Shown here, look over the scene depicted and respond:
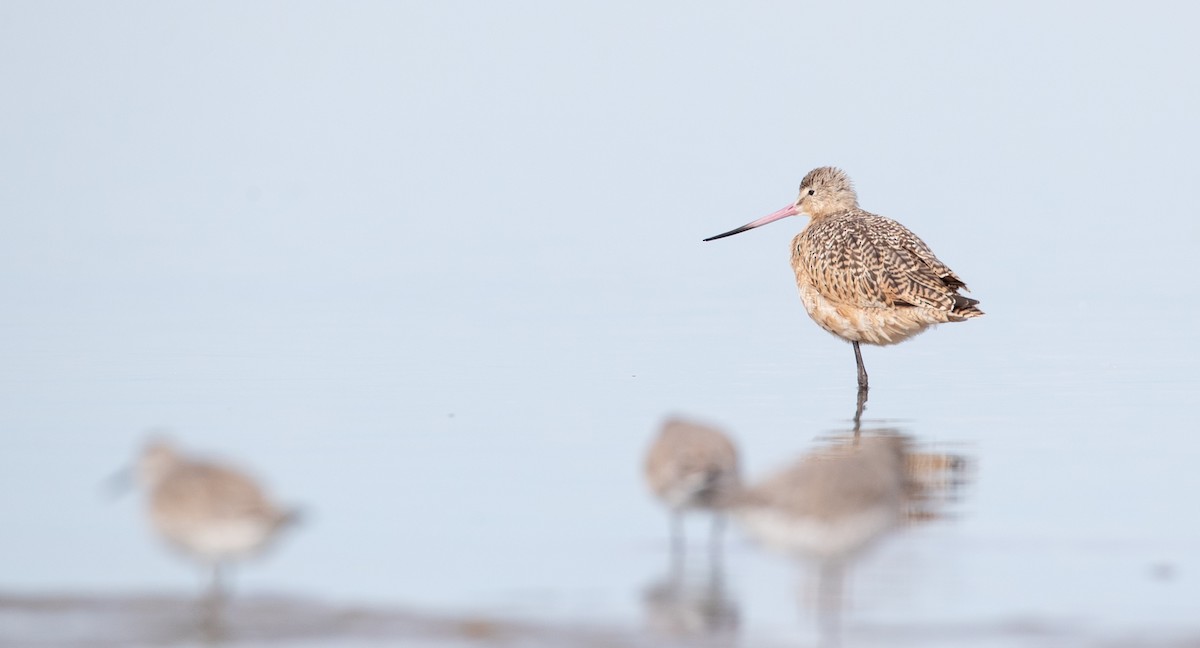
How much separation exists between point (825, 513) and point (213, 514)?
1951 millimetres

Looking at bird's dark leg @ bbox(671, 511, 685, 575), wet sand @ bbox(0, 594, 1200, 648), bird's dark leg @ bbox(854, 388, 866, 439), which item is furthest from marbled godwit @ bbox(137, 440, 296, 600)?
bird's dark leg @ bbox(854, 388, 866, 439)

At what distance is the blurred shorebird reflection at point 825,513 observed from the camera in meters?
6.39

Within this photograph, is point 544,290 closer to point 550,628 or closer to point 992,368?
point 992,368

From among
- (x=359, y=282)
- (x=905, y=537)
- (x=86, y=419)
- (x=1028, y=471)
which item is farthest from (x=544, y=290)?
(x=905, y=537)

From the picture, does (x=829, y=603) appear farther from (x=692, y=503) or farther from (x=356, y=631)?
(x=356, y=631)

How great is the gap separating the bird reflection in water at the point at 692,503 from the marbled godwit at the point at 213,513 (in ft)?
4.37

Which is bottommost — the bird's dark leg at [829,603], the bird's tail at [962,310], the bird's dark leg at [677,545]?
the bird's dark leg at [829,603]

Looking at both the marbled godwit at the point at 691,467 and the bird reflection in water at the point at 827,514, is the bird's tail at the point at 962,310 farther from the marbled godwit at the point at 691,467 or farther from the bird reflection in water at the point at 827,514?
the bird reflection in water at the point at 827,514

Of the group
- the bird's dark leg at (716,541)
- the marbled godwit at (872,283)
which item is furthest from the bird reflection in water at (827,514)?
the marbled godwit at (872,283)

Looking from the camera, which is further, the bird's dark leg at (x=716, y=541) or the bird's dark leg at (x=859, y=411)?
the bird's dark leg at (x=859, y=411)

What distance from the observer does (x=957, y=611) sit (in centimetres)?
679

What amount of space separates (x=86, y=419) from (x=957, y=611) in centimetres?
568

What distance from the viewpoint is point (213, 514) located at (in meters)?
6.35

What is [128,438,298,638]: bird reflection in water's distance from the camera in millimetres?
6355
